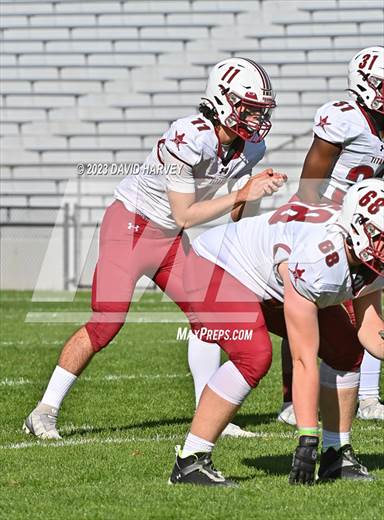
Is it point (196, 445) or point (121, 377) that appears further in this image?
point (121, 377)

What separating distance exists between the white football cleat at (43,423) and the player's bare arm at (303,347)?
60.4 inches

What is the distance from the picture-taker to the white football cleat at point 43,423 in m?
4.57

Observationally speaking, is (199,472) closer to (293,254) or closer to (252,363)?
(252,363)

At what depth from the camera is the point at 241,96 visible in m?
4.13

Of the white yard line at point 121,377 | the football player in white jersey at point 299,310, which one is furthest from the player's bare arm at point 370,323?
the white yard line at point 121,377

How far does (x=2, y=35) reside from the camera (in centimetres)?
1734

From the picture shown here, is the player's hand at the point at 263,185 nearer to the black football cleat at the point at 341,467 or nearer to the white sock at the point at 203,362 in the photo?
the black football cleat at the point at 341,467

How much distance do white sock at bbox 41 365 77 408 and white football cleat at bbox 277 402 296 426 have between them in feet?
3.38

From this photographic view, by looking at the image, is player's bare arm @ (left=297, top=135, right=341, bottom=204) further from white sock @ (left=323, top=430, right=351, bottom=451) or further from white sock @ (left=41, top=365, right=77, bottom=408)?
white sock @ (left=41, top=365, right=77, bottom=408)

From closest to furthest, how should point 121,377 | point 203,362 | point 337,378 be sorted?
point 337,378 → point 203,362 → point 121,377

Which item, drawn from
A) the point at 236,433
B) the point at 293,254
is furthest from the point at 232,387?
the point at 236,433

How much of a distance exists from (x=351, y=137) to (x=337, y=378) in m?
1.19

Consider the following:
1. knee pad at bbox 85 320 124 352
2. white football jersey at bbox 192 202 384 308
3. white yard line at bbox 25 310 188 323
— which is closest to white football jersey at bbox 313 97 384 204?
white football jersey at bbox 192 202 384 308

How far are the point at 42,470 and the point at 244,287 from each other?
0.99 m
